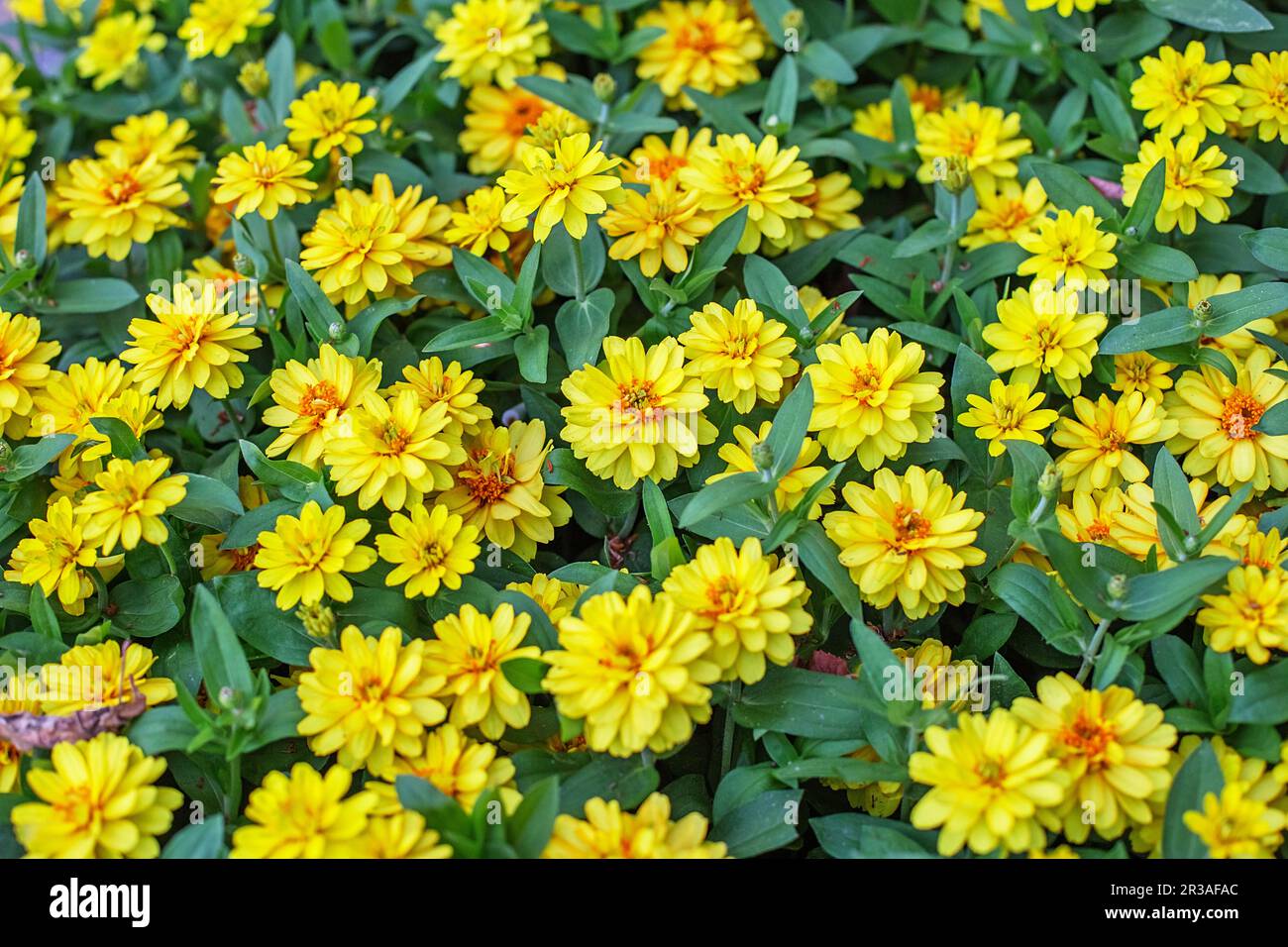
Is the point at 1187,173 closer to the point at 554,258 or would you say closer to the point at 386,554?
the point at 554,258

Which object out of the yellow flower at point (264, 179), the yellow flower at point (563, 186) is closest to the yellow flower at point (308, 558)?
the yellow flower at point (563, 186)

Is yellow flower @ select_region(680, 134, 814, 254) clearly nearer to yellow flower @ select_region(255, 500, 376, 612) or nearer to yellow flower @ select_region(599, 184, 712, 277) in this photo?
yellow flower @ select_region(599, 184, 712, 277)

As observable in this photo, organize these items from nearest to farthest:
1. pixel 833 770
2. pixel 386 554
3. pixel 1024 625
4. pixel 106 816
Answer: pixel 106 816 → pixel 833 770 → pixel 386 554 → pixel 1024 625

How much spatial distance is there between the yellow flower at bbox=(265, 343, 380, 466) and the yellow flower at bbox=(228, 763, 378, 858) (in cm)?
59

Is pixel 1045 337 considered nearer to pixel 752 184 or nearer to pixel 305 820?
pixel 752 184

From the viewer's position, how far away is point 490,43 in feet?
8.45

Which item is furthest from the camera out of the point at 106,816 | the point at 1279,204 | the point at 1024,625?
the point at 1279,204

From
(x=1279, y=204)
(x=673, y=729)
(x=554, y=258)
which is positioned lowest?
(x=673, y=729)

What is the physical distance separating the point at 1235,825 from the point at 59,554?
180cm

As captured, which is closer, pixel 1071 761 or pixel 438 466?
pixel 1071 761

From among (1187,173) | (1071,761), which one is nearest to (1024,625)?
(1071,761)

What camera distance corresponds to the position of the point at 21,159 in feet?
8.92

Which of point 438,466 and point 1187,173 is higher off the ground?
point 1187,173

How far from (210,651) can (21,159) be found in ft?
5.29
